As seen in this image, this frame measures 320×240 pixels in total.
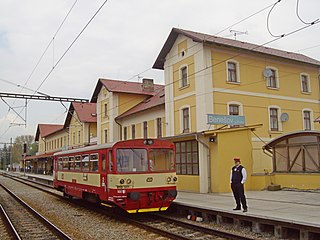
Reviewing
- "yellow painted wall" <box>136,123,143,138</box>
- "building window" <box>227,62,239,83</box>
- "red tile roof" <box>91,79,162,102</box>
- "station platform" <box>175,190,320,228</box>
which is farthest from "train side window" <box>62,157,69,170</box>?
"red tile roof" <box>91,79,162,102</box>

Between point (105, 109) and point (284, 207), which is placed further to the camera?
point (105, 109)

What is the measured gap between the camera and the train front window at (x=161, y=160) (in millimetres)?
12844

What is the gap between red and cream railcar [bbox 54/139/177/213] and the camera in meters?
12.1

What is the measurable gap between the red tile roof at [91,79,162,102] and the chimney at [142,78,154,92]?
0.28m

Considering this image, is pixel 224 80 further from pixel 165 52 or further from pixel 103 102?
pixel 103 102

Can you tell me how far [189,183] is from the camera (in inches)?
793

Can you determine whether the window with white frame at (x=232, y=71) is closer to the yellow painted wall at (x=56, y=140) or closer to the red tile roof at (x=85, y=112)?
the red tile roof at (x=85, y=112)

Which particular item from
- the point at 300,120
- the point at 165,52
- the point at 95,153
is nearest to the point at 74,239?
the point at 95,153

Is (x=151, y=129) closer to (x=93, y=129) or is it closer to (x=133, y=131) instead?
(x=133, y=131)

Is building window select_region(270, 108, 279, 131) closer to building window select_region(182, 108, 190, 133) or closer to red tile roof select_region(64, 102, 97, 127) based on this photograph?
building window select_region(182, 108, 190, 133)

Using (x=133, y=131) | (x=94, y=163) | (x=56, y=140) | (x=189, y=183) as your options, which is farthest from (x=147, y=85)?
(x=56, y=140)

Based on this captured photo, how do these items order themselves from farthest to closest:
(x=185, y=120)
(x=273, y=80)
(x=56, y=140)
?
(x=56, y=140) → (x=273, y=80) → (x=185, y=120)

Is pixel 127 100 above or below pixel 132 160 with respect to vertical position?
above

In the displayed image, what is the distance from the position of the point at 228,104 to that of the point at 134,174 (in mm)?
10040
